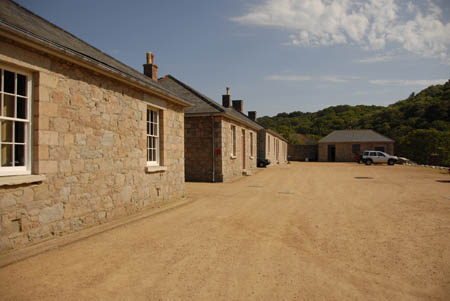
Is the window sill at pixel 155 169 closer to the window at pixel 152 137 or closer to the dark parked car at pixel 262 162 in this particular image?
the window at pixel 152 137

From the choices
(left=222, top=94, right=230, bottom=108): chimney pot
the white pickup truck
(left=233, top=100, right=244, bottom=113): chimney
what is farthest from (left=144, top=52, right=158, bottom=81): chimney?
the white pickup truck

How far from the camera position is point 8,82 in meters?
4.82

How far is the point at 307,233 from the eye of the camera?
20.0 feet

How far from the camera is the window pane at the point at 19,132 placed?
4.98 meters

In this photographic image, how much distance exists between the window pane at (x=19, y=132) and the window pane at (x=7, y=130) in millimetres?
102

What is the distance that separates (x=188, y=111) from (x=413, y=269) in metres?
12.9

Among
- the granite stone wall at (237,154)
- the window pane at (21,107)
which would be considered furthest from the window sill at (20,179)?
the granite stone wall at (237,154)

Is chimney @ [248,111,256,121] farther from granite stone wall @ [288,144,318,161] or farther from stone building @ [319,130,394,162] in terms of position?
granite stone wall @ [288,144,318,161]

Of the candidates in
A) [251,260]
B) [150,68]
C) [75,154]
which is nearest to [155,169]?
[75,154]

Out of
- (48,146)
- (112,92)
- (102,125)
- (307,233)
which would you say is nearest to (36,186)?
(48,146)

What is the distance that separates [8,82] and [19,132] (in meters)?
0.82

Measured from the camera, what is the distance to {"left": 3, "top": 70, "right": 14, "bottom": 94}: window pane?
4.78 m

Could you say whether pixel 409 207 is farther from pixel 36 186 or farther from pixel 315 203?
pixel 36 186

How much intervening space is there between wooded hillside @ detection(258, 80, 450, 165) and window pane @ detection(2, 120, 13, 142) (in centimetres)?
3221
